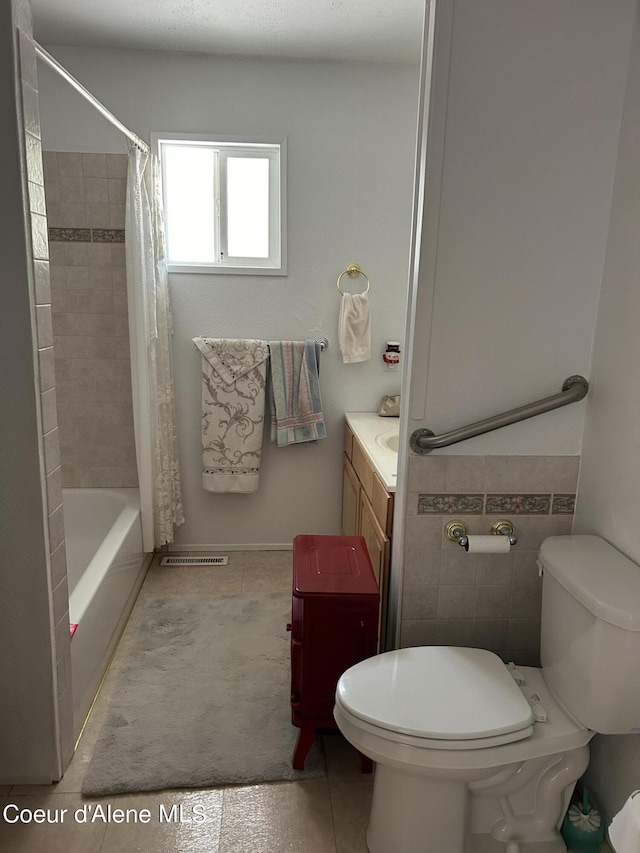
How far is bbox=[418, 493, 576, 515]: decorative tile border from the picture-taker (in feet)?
6.24

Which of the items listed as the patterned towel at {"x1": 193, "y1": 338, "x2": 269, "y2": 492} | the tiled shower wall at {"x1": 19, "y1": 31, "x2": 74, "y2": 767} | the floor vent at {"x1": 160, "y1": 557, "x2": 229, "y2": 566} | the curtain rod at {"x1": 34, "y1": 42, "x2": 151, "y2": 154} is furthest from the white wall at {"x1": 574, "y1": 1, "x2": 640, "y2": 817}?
the floor vent at {"x1": 160, "y1": 557, "x2": 229, "y2": 566}

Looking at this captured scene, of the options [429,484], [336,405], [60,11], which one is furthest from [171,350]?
[429,484]

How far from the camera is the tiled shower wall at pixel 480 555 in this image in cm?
190

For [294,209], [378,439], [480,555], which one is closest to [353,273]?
[294,209]

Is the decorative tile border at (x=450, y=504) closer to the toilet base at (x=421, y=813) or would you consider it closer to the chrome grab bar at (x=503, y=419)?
the chrome grab bar at (x=503, y=419)

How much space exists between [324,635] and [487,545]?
0.54m

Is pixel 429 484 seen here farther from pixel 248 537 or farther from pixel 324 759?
pixel 248 537

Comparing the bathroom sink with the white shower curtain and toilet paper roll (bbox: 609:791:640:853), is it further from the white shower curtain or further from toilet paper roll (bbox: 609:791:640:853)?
toilet paper roll (bbox: 609:791:640:853)

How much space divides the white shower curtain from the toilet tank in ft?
6.21

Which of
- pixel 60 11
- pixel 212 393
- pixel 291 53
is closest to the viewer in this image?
pixel 60 11

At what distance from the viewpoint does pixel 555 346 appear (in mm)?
1845

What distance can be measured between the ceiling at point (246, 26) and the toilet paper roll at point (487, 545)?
6.24ft

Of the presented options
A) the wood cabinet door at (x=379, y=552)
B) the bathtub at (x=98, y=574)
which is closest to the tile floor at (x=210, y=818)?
the bathtub at (x=98, y=574)

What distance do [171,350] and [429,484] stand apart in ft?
5.81
